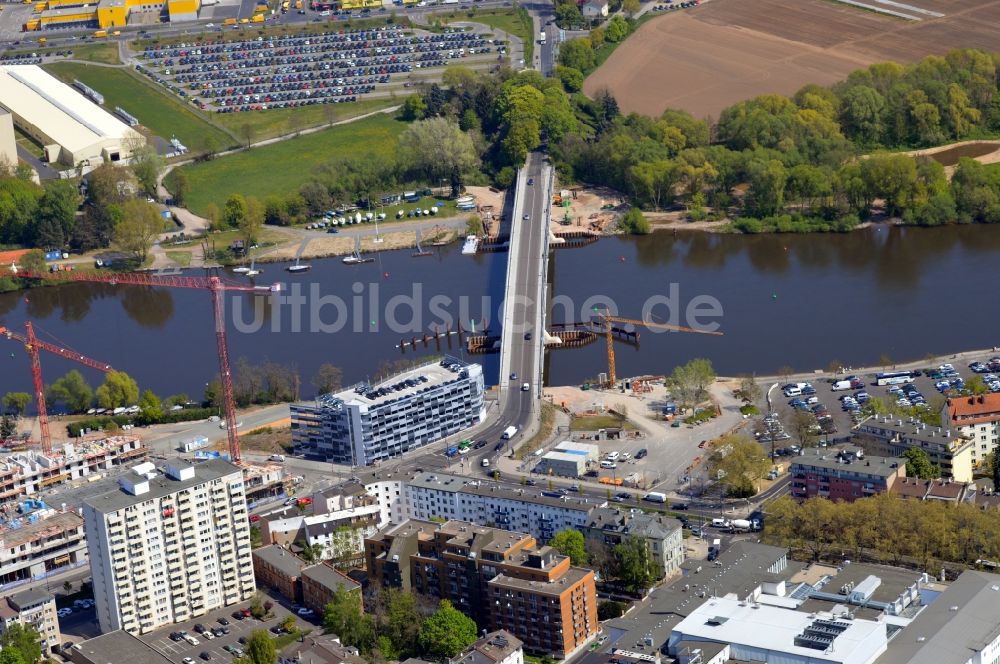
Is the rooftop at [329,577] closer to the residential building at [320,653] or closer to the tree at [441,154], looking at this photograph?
the residential building at [320,653]

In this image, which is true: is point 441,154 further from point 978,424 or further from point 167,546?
point 167,546

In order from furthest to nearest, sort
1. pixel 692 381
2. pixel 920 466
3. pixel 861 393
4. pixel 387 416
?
pixel 861 393 → pixel 692 381 → pixel 387 416 → pixel 920 466

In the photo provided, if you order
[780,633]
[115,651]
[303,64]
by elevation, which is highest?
[303,64]

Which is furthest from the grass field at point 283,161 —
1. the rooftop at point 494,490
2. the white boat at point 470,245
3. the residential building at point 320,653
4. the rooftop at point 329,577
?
the residential building at point 320,653

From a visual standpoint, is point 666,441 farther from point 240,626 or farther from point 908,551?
point 240,626

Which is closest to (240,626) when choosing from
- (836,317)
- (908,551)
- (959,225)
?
(908,551)

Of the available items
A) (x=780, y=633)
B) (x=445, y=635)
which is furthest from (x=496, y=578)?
(x=780, y=633)

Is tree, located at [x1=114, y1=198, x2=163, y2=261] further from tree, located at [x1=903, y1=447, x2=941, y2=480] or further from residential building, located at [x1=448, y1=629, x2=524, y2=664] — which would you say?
residential building, located at [x1=448, y1=629, x2=524, y2=664]
